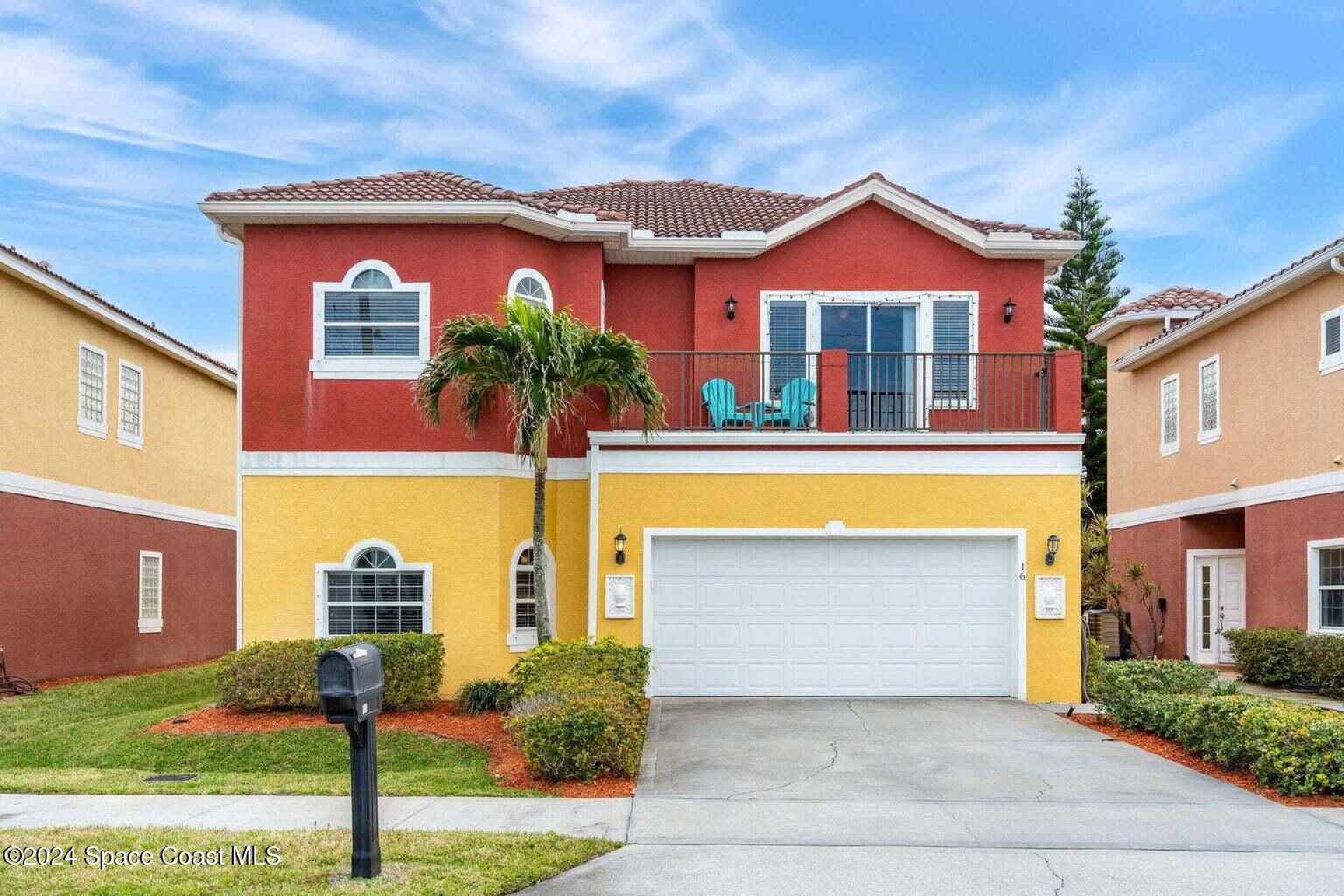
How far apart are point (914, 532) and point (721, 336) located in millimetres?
3890

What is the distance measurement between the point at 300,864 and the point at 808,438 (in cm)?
839

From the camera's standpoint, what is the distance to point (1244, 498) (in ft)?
59.5

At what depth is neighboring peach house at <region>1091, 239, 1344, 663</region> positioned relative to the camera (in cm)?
1592

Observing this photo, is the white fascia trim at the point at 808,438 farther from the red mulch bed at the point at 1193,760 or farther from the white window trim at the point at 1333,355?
the white window trim at the point at 1333,355

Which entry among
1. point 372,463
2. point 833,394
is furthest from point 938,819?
point 372,463

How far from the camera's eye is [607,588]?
1344 centimetres

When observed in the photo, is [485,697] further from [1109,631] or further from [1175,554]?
[1175,554]

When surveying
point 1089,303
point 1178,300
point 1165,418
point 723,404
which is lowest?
point 723,404

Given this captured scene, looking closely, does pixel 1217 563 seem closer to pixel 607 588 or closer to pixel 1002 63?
pixel 1002 63

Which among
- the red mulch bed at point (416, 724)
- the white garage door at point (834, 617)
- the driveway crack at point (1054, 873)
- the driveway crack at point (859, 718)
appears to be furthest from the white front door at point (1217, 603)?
the driveway crack at point (1054, 873)

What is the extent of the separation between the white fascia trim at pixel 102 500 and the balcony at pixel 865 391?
891 cm

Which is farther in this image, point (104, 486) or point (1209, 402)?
point (1209, 402)

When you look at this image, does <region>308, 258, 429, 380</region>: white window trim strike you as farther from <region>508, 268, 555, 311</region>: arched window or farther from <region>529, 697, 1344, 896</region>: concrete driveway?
<region>529, 697, 1344, 896</region>: concrete driveway

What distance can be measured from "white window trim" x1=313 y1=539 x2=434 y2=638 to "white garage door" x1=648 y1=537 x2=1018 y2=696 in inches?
105
